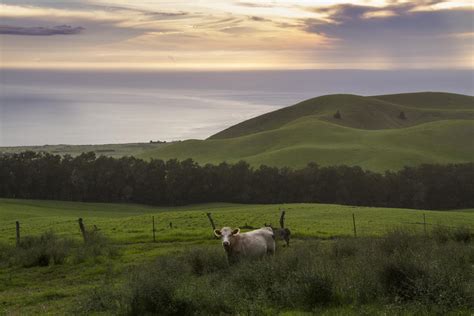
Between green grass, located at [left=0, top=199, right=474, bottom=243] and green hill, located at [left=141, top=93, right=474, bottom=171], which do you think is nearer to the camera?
green grass, located at [left=0, top=199, right=474, bottom=243]

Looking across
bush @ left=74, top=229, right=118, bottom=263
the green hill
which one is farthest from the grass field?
the green hill

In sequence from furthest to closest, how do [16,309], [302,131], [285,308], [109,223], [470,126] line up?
[302,131]
[470,126]
[109,223]
[16,309]
[285,308]

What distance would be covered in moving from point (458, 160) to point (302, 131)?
53.3m

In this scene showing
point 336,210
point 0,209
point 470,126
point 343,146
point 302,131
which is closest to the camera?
point 336,210

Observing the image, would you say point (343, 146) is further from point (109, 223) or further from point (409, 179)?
point (109, 223)

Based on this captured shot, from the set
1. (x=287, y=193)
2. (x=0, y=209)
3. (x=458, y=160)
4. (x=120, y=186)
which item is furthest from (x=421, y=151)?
(x=0, y=209)

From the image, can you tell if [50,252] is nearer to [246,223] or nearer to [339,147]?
[246,223]

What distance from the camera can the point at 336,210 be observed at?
186 feet

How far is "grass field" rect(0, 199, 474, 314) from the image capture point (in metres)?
20.2

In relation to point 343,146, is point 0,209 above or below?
below

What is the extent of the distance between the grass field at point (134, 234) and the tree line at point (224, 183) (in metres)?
19.6

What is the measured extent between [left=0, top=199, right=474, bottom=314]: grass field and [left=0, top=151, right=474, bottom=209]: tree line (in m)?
19.6

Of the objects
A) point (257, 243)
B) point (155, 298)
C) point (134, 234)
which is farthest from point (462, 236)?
point (134, 234)

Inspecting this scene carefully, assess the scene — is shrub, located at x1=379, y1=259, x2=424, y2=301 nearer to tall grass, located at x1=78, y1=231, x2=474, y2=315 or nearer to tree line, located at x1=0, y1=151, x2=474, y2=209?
tall grass, located at x1=78, y1=231, x2=474, y2=315
